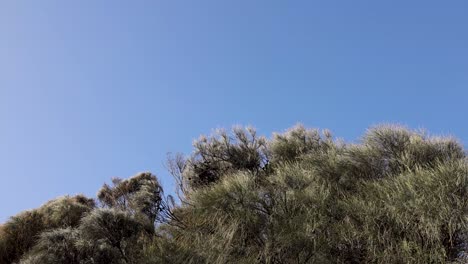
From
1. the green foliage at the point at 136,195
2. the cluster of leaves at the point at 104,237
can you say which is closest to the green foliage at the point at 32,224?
the cluster of leaves at the point at 104,237

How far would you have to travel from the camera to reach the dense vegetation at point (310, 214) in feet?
A: 23.9

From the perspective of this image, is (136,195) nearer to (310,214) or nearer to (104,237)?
(104,237)

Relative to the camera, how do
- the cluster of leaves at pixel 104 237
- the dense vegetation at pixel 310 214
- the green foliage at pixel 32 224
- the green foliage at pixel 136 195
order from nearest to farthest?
the dense vegetation at pixel 310 214
the cluster of leaves at pixel 104 237
the green foliage at pixel 136 195
the green foliage at pixel 32 224

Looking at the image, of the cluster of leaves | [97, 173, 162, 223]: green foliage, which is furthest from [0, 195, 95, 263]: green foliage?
[97, 173, 162, 223]: green foliage

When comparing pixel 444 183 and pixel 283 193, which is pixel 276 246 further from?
pixel 444 183

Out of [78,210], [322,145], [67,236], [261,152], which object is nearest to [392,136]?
[322,145]

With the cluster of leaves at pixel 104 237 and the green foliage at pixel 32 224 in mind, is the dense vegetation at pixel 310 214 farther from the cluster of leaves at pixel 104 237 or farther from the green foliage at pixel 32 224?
the green foliage at pixel 32 224

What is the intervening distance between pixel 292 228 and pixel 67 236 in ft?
19.7

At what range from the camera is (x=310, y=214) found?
8.55 meters

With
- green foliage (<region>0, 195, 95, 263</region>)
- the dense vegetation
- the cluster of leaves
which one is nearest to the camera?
the dense vegetation

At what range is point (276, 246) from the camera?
27.6 feet

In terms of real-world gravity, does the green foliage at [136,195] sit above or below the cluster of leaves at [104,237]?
above

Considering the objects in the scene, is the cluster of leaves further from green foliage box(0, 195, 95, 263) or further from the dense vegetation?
green foliage box(0, 195, 95, 263)

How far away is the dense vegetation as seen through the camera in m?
7.29
